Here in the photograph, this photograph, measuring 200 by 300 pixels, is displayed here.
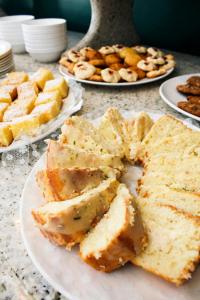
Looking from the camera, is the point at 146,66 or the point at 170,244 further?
the point at 146,66

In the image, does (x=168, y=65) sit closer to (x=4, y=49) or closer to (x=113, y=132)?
(x=113, y=132)

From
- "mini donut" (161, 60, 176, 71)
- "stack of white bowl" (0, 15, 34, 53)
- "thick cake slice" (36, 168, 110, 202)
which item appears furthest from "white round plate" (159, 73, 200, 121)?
"stack of white bowl" (0, 15, 34, 53)

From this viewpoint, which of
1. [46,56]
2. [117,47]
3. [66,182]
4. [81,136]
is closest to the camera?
[66,182]

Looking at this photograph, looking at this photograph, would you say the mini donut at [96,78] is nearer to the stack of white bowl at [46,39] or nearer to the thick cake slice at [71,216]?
the stack of white bowl at [46,39]

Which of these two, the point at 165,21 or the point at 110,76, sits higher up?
the point at 165,21

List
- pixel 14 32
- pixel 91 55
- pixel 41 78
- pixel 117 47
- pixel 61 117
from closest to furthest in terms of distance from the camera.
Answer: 1. pixel 61 117
2. pixel 41 78
3. pixel 91 55
4. pixel 117 47
5. pixel 14 32

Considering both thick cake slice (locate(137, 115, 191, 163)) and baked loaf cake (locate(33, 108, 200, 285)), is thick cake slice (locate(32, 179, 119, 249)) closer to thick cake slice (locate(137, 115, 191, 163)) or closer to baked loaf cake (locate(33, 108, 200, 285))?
baked loaf cake (locate(33, 108, 200, 285))

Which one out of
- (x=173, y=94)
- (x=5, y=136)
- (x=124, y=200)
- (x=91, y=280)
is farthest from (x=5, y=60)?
(x=91, y=280)

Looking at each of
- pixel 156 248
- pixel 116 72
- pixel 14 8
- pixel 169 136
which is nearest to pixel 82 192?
pixel 156 248

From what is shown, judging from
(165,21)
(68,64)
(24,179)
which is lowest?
(24,179)
